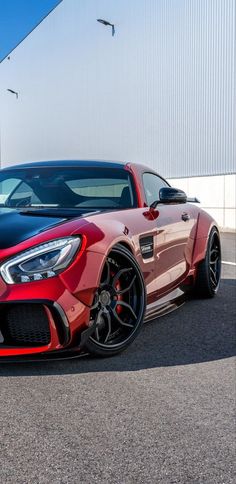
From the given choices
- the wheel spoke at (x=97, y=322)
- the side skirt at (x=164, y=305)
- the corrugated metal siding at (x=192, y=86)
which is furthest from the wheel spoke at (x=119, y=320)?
the corrugated metal siding at (x=192, y=86)

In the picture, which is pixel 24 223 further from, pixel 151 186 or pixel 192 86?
pixel 192 86

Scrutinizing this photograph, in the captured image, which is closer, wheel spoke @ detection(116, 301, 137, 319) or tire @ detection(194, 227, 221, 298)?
wheel spoke @ detection(116, 301, 137, 319)

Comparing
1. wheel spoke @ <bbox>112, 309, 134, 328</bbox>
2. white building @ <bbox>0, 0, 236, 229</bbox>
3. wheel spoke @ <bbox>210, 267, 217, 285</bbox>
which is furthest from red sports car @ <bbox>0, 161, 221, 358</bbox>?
white building @ <bbox>0, 0, 236, 229</bbox>

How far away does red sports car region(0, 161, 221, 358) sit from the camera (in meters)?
2.57

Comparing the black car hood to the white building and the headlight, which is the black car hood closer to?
the headlight

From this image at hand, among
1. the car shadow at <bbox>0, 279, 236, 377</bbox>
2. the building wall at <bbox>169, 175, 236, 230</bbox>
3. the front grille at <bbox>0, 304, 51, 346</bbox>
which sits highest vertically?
the front grille at <bbox>0, 304, 51, 346</bbox>

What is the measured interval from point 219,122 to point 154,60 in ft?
15.2

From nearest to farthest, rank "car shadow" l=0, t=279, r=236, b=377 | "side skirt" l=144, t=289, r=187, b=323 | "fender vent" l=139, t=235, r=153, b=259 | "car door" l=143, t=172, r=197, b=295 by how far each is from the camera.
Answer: "car shadow" l=0, t=279, r=236, b=377 → "fender vent" l=139, t=235, r=153, b=259 → "side skirt" l=144, t=289, r=187, b=323 → "car door" l=143, t=172, r=197, b=295

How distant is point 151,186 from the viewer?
170 inches

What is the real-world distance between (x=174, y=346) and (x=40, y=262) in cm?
132

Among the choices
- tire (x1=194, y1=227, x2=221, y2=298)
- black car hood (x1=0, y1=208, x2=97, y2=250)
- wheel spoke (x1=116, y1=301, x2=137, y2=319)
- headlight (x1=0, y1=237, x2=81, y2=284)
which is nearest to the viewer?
headlight (x1=0, y1=237, x2=81, y2=284)

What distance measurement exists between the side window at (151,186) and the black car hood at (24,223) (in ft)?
3.19

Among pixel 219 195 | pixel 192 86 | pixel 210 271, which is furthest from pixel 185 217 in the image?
pixel 192 86

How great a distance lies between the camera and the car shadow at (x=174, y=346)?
2.93m
